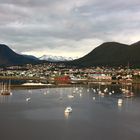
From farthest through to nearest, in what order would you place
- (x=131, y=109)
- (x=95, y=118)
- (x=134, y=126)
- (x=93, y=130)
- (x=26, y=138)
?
(x=131, y=109)
(x=95, y=118)
(x=134, y=126)
(x=93, y=130)
(x=26, y=138)

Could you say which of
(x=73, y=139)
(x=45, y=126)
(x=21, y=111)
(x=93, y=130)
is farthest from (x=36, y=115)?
(x=73, y=139)

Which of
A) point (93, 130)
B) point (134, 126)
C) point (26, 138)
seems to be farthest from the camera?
point (134, 126)

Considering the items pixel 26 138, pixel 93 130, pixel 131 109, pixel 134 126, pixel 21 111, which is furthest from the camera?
pixel 131 109

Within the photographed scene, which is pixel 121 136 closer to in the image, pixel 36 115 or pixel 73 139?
pixel 73 139

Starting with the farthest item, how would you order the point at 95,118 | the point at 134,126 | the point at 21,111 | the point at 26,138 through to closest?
1. the point at 21,111
2. the point at 95,118
3. the point at 134,126
4. the point at 26,138

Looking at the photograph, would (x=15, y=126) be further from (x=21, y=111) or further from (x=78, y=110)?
(x=78, y=110)

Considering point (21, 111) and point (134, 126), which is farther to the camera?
point (21, 111)

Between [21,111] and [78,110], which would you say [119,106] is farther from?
[21,111]

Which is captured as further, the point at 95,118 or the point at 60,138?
the point at 95,118

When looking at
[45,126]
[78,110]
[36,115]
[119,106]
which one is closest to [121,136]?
[45,126]
